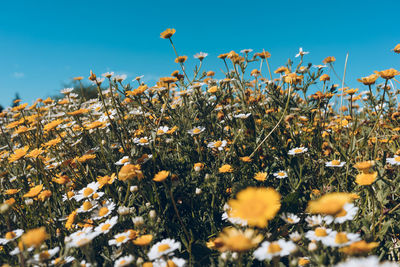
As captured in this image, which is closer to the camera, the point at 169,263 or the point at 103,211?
the point at 169,263

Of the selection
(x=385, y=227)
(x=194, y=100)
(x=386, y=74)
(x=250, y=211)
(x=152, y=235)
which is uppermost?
(x=194, y=100)

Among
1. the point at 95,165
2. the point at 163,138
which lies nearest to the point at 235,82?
the point at 163,138

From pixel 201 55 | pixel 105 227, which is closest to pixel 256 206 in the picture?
pixel 105 227

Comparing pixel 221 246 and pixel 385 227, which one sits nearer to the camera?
pixel 221 246

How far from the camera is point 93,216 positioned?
66.2 inches

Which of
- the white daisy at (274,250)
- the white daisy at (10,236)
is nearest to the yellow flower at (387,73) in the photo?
the white daisy at (274,250)

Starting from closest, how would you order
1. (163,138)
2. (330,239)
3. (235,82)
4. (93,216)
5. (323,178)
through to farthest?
(330,239) → (93,216) → (323,178) → (163,138) → (235,82)

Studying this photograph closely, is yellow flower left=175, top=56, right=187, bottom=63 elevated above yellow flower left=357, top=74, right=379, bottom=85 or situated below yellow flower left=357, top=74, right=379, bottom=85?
above

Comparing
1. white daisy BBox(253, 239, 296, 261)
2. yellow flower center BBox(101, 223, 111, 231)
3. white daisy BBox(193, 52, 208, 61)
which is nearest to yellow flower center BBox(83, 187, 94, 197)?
yellow flower center BBox(101, 223, 111, 231)

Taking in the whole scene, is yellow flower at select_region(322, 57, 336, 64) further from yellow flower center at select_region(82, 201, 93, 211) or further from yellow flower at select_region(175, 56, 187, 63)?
yellow flower center at select_region(82, 201, 93, 211)

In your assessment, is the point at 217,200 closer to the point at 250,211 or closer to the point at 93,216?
the point at 93,216

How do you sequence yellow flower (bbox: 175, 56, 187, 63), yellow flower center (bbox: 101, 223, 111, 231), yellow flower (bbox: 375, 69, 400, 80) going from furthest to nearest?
yellow flower (bbox: 175, 56, 187, 63) → yellow flower (bbox: 375, 69, 400, 80) → yellow flower center (bbox: 101, 223, 111, 231)

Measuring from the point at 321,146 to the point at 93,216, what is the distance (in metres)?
1.90

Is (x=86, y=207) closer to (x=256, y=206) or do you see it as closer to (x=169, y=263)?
(x=169, y=263)
